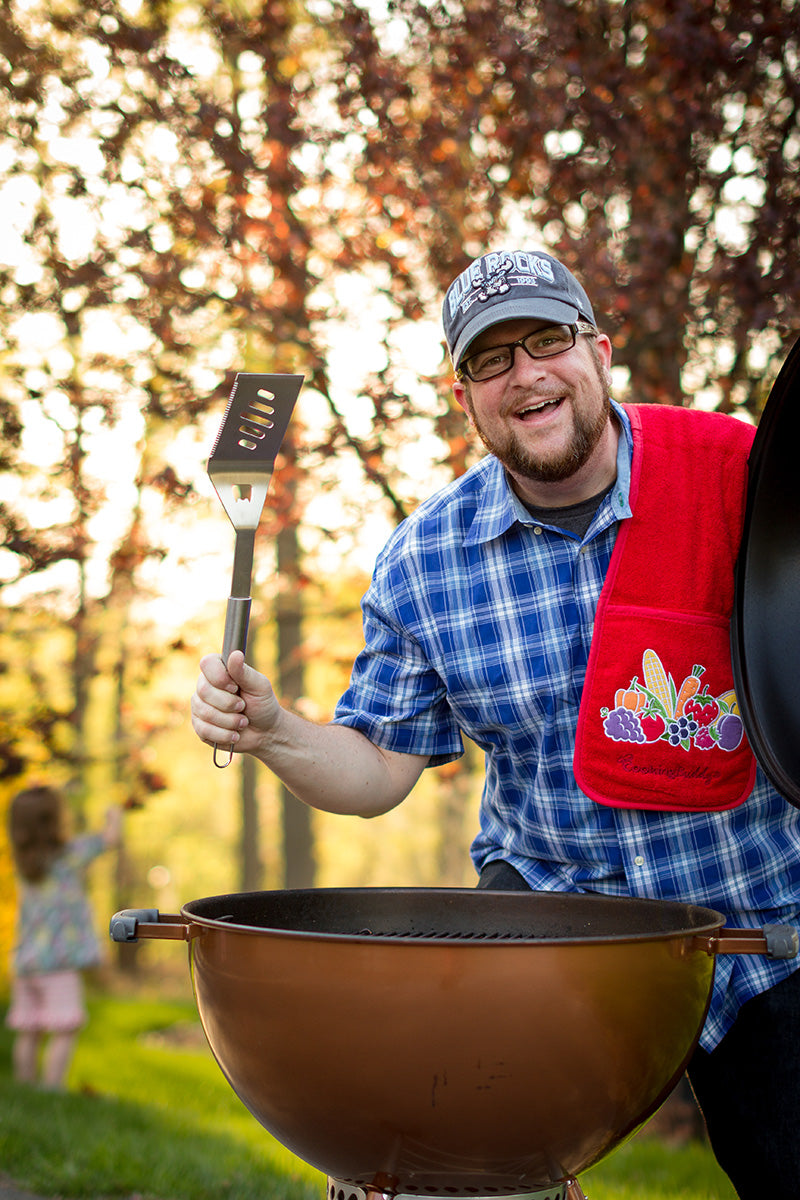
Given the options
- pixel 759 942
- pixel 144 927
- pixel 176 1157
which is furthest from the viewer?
pixel 176 1157

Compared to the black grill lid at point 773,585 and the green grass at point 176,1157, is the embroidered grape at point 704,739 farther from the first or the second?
the green grass at point 176,1157

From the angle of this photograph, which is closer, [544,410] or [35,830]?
[544,410]

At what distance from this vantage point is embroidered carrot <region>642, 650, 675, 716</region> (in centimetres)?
188

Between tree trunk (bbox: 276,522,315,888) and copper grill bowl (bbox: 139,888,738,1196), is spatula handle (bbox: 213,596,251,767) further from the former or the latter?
tree trunk (bbox: 276,522,315,888)

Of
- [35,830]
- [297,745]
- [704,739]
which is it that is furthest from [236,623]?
[35,830]

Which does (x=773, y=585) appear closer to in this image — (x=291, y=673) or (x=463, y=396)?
(x=463, y=396)

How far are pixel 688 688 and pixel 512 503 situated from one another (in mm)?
456

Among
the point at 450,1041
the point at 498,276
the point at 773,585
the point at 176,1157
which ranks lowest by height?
the point at 176,1157

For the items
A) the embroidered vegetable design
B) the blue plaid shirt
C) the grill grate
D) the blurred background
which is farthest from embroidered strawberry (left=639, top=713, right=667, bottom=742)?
the blurred background

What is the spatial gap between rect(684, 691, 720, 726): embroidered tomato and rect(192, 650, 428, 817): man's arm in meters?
0.54

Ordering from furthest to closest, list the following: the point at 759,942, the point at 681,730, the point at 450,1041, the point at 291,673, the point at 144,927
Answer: the point at 291,673 < the point at 681,730 < the point at 144,927 < the point at 759,942 < the point at 450,1041

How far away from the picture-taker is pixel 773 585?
1.89m

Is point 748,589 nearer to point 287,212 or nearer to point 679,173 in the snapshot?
point 679,173

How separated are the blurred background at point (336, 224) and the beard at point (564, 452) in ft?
5.05
